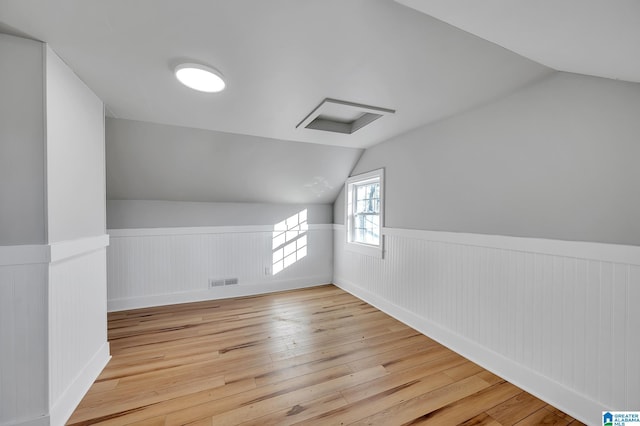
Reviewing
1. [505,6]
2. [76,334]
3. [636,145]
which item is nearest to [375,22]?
[505,6]

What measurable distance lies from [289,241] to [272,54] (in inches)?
122

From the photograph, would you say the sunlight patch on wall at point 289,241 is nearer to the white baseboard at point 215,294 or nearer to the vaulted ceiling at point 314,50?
the white baseboard at point 215,294

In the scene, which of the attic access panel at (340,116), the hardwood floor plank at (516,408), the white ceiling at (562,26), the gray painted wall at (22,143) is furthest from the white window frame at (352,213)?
the gray painted wall at (22,143)

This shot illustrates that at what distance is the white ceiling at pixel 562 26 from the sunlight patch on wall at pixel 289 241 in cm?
345

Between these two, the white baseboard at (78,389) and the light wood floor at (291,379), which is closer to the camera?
the white baseboard at (78,389)

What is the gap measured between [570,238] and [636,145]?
60 cm

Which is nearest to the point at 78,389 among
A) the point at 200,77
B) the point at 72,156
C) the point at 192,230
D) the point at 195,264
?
the point at 72,156

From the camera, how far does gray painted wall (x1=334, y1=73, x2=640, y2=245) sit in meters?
1.42

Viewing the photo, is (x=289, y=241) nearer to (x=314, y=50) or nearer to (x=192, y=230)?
(x=192, y=230)

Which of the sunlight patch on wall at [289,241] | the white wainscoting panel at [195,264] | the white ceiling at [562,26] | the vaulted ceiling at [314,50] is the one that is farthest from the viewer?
the sunlight patch on wall at [289,241]

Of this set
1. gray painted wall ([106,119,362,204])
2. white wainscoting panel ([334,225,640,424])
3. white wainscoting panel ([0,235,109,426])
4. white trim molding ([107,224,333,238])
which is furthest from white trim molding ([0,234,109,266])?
white wainscoting panel ([334,225,640,424])

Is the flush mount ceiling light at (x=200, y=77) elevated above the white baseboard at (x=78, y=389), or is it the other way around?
the flush mount ceiling light at (x=200, y=77)

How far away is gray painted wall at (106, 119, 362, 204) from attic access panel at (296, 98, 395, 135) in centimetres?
53

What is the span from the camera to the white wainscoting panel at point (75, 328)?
1470mm
